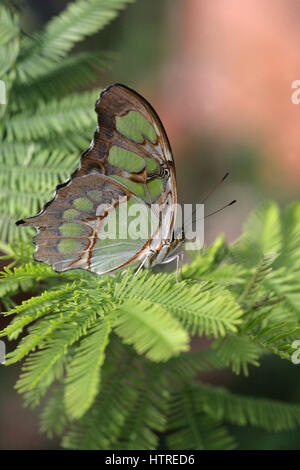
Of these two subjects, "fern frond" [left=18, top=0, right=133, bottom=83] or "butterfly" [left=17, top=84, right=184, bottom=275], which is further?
"fern frond" [left=18, top=0, right=133, bottom=83]

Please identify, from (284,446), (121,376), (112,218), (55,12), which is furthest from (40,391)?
(55,12)

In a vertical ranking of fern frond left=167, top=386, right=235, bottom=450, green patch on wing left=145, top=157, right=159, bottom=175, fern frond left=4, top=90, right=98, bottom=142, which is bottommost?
fern frond left=167, top=386, right=235, bottom=450

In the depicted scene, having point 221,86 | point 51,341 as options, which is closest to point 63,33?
point 51,341

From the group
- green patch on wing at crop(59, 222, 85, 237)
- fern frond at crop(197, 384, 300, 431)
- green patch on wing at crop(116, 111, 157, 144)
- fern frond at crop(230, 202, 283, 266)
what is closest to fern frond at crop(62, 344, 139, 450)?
fern frond at crop(197, 384, 300, 431)

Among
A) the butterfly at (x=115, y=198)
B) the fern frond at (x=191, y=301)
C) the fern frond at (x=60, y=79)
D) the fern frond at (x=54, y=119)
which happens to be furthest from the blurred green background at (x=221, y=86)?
the fern frond at (x=191, y=301)

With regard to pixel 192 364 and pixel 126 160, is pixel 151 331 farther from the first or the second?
pixel 192 364

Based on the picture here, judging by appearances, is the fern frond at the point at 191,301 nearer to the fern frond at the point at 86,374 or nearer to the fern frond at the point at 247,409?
the fern frond at the point at 86,374

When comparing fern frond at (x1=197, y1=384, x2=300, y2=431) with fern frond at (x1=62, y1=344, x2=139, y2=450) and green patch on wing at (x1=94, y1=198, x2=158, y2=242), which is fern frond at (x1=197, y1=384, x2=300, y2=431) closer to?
fern frond at (x1=62, y1=344, x2=139, y2=450)

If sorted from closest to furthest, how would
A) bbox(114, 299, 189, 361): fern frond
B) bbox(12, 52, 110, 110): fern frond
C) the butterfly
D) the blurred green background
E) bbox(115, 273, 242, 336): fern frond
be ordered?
bbox(114, 299, 189, 361): fern frond < bbox(115, 273, 242, 336): fern frond < the butterfly < bbox(12, 52, 110, 110): fern frond < the blurred green background
